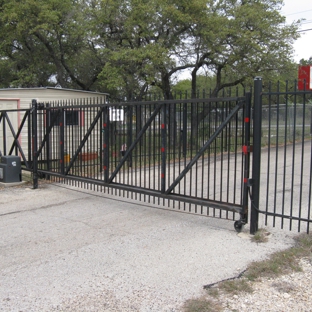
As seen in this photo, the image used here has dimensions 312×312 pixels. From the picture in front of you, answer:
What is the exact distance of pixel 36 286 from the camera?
13.7 ft

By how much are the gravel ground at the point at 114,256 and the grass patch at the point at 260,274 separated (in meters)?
0.14

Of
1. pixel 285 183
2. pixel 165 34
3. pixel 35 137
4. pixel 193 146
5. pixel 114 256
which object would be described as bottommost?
pixel 114 256

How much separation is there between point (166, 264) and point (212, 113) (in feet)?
10.0

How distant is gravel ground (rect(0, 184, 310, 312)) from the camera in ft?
12.8

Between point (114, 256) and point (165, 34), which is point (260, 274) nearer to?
point (114, 256)

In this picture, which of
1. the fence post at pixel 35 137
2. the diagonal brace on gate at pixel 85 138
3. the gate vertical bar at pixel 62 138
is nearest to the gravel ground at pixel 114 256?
the diagonal brace on gate at pixel 85 138

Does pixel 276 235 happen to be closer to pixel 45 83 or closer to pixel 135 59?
pixel 135 59

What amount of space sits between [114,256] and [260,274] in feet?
6.13

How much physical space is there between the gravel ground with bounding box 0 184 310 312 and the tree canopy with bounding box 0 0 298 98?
33.3 feet

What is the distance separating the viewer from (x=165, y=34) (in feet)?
59.1

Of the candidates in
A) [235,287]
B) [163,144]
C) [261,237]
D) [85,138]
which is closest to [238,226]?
[261,237]

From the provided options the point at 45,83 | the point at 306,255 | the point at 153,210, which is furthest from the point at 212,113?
the point at 45,83

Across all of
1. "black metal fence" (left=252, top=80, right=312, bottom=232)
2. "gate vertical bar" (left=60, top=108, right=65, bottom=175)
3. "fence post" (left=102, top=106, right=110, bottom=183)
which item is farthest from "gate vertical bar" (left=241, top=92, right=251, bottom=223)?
"gate vertical bar" (left=60, top=108, right=65, bottom=175)

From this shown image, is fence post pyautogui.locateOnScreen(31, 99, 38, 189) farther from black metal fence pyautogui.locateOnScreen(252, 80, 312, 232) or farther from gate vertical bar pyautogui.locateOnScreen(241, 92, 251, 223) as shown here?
gate vertical bar pyautogui.locateOnScreen(241, 92, 251, 223)
